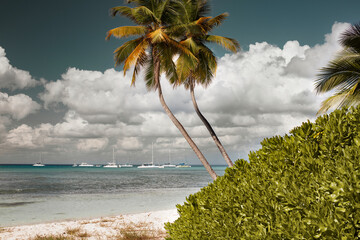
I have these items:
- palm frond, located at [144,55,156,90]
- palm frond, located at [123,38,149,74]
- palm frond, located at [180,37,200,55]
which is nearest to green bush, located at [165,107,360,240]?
palm frond, located at [123,38,149,74]

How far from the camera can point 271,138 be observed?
307 centimetres

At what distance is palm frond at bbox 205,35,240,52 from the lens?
15.6 metres

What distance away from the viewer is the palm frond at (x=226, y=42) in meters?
15.6

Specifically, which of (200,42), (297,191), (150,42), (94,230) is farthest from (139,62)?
(297,191)

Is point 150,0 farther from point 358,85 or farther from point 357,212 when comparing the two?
point 357,212

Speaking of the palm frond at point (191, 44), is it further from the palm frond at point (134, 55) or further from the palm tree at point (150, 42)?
the palm frond at point (134, 55)

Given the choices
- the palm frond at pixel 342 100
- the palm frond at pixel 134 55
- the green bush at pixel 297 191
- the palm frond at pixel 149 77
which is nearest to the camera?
the green bush at pixel 297 191

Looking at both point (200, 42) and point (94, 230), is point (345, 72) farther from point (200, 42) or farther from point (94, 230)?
point (94, 230)

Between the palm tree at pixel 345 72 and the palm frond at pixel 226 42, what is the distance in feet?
15.6

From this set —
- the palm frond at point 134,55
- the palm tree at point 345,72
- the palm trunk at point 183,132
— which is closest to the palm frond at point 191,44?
the palm trunk at point 183,132

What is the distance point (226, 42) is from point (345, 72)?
6211mm

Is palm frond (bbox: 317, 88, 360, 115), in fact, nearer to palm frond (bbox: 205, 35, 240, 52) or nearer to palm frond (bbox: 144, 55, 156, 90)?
palm frond (bbox: 205, 35, 240, 52)

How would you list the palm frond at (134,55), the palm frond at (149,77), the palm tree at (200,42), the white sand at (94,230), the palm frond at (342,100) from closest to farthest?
the white sand at (94,230) < the palm frond at (342,100) < the palm frond at (134,55) < the palm tree at (200,42) < the palm frond at (149,77)

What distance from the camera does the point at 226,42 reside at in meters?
15.7
